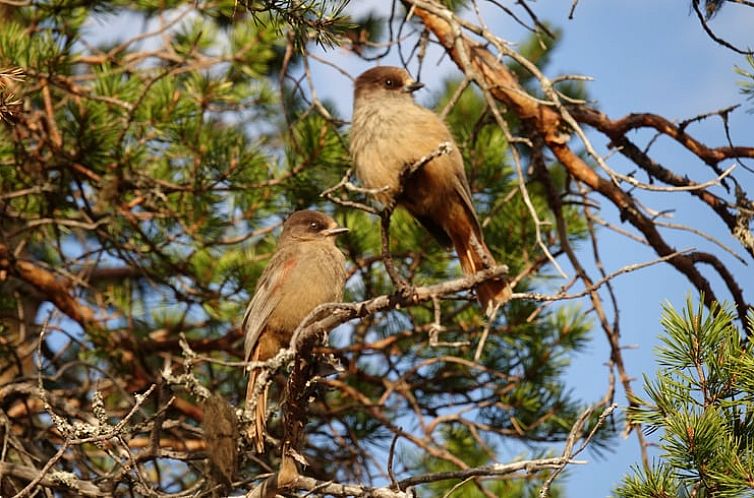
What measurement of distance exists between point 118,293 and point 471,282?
3719mm

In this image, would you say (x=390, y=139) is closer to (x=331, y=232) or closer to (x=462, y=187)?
(x=462, y=187)

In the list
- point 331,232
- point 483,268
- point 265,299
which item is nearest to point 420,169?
point 483,268

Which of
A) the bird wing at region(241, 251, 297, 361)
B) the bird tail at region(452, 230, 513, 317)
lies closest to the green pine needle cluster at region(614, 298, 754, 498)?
the bird tail at region(452, 230, 513, 317)

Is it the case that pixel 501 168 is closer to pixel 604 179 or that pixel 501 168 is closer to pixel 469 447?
pixel 604 179

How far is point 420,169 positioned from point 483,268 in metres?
0.62

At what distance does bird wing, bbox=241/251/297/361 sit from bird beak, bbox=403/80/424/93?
0.95 m

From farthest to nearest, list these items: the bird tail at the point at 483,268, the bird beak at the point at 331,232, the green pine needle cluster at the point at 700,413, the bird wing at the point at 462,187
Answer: the bird beak at the point at 331,232
the bird wing at the point at 462,187
the bird tail at the point at 483,268
the green pine needle cluster at the point at 700,413

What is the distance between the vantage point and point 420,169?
4.17 m

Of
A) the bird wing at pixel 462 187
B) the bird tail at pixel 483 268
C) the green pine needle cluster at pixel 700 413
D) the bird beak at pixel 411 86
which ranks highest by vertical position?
the bird beak at pixel 411 86

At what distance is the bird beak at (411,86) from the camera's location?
15.8 feet

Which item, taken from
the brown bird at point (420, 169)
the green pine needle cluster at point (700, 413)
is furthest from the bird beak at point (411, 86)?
the green pine needle cluster at point (700, 413)

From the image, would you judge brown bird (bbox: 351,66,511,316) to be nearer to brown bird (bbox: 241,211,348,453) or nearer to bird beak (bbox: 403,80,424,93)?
bird beak (bbox: 403,80,424,93)

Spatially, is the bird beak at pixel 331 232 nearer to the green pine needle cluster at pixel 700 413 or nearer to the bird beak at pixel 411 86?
the bird beak at pixel 411 86

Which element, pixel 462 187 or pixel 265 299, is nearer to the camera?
pixel 462 187
